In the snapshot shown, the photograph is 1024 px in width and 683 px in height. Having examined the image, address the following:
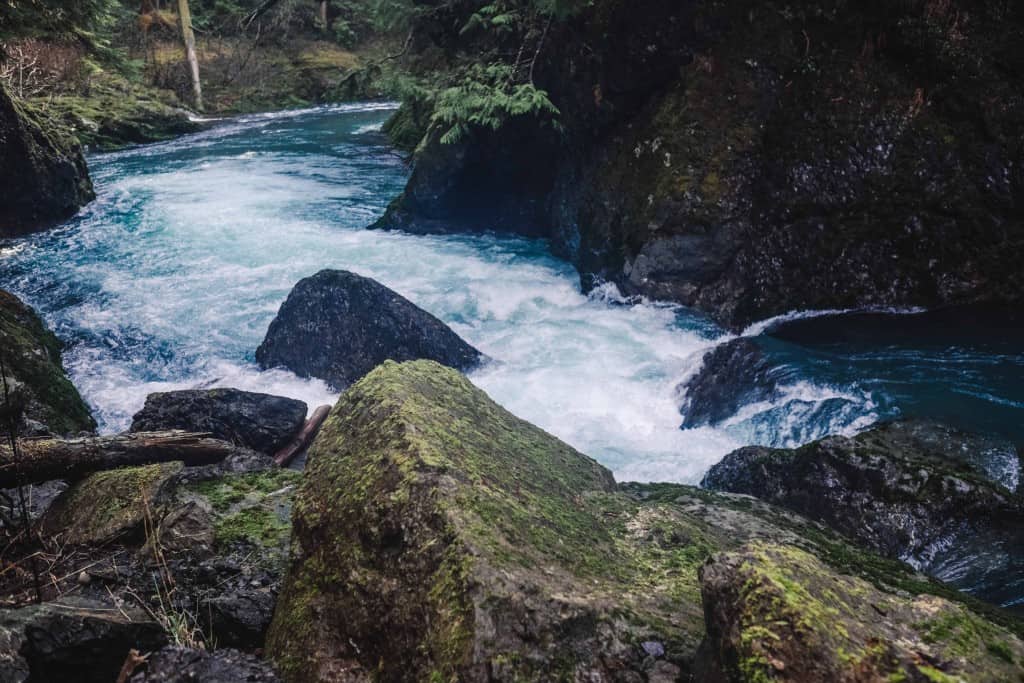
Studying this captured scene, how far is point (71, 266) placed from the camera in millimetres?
12688

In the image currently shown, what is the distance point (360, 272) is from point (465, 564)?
10711 millimetres

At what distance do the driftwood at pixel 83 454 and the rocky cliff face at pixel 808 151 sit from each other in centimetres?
737

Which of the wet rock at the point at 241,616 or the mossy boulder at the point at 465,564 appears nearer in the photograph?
the mossy boulder at the point at 465,564

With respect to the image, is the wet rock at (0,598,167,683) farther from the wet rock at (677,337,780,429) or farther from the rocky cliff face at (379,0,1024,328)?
the rocky cliff face at (379,0,1024,328)

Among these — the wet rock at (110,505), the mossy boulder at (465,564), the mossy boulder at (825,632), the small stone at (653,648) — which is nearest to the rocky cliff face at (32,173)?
the wet rock at (110,505)

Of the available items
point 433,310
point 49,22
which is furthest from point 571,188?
point 49,22

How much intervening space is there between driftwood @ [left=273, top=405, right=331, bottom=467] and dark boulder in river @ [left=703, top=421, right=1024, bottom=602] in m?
4.17

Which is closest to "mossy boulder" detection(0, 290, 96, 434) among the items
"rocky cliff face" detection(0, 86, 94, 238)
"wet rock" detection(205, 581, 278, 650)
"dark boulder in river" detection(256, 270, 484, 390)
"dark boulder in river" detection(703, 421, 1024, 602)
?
"dark boulder in river" detection(256, 270, 484, 390)

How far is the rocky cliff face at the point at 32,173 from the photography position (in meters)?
13.9

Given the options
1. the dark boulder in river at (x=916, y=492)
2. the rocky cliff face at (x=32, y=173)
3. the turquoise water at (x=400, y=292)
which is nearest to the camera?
the dark boulder in river at (x=916, y=492)

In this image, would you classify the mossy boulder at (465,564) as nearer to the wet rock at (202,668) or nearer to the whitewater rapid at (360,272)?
the wet rock at (202,668)

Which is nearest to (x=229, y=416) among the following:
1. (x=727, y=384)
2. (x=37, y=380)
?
(x=37, y=380)

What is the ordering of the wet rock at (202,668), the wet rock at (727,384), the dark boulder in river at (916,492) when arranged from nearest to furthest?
the wet rock at (202,668) → the dark boulder in river at (916,492) → the wet rock at (727,384)

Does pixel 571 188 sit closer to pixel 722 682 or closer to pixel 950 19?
pixel 950 19
